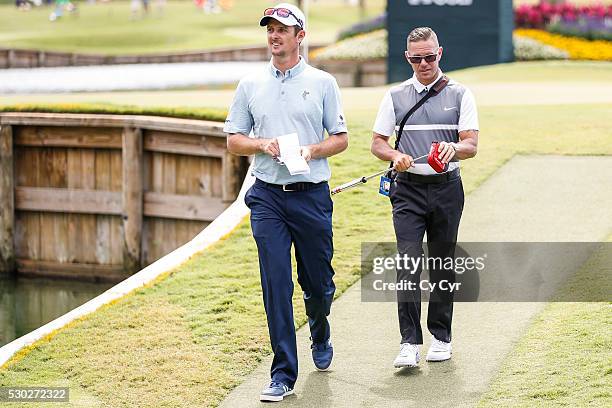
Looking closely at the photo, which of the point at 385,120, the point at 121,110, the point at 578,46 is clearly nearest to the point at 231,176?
the point at 121,110

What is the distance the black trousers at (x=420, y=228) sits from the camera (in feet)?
26.8

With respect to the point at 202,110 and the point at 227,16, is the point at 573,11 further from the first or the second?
the point at 227,16

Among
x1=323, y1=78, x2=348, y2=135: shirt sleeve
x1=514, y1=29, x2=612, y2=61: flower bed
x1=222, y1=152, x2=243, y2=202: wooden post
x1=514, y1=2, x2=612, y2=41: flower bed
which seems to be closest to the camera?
x1=323, y1=78, x2=348, y2=135: shirt sleeve

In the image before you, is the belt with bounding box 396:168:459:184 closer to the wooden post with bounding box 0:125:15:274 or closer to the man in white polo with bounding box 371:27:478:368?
the man in white polo with bounding box 371:27:478:368

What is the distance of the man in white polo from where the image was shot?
808 centimetres

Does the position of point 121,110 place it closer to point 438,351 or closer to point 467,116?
point 438,351

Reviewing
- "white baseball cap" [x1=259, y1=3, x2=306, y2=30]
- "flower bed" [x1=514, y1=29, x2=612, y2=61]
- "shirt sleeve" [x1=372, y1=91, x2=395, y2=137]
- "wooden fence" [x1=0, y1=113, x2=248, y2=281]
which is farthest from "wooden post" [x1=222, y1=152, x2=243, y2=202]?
"flower bed" [x1=514, y1=29, x2=612, y2=61]

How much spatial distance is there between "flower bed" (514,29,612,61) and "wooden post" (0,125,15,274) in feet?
51.3

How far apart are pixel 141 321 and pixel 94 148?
849 centimetres

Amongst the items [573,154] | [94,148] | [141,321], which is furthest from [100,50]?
[141,321]

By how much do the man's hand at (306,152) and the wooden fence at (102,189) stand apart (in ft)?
28.0

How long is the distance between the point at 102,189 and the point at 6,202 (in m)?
1.52

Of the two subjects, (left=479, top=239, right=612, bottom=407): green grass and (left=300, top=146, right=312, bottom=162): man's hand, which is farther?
(left=300, top=146, right=312, bottom=162): man's hand

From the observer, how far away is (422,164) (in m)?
8.11
